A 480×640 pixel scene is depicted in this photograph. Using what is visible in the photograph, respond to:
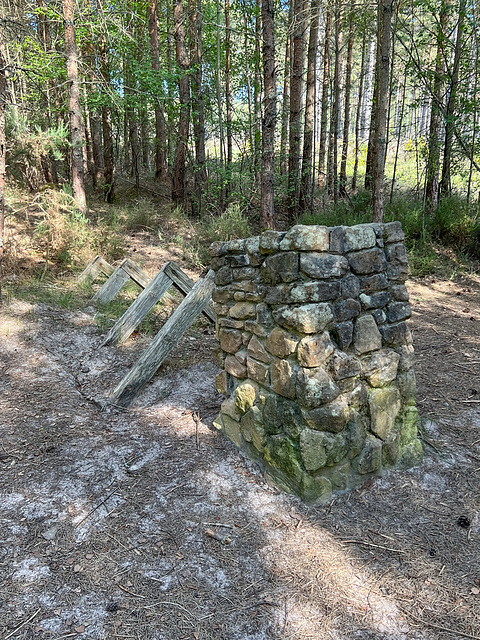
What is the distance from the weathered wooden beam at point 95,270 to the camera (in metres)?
7.14

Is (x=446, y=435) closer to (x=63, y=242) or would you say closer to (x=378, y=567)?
(x=378, y=567)

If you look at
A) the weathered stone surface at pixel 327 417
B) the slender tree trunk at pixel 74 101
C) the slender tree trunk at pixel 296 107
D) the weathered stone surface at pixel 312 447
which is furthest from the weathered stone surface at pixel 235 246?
the slender tree trunk at pixel 296 107

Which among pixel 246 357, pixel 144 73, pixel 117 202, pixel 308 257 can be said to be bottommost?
pixel 246 357

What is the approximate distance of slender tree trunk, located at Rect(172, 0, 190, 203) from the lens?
1029cm

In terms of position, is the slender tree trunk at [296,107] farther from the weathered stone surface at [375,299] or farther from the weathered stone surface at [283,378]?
the weathered stone surface at [283,378]

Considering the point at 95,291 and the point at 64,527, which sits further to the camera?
the point at 95,291

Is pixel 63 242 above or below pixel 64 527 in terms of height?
above

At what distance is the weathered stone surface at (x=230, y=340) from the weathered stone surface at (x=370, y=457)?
1.17 meters

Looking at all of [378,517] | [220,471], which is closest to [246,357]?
[220,471]

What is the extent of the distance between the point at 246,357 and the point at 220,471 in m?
0.86

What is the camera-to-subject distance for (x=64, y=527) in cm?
247

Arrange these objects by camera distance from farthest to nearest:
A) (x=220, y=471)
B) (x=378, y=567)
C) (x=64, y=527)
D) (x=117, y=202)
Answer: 1. (x=117, y=202)
2. (x=220, y=471)
3. (x=64, y=527)
4. (x=378, y=567)

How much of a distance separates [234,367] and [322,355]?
2.97 feet

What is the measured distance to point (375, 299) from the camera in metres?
2.86
